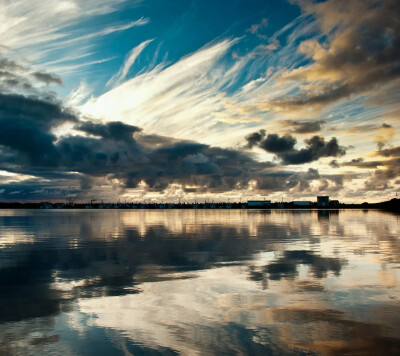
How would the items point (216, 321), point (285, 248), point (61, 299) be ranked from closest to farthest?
point (216, 321), point (61, 299), point (285, 248)

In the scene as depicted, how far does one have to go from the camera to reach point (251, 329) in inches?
561

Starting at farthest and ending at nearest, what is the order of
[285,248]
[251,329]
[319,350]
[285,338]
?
[285,248] < [251,329] < [285,338] < [319,350]

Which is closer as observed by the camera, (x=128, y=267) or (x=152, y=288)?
(x=152, y=288)

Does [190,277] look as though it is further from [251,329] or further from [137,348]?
[137,348]

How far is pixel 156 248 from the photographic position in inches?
1577

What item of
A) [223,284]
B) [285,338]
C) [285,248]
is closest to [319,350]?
[285,338]

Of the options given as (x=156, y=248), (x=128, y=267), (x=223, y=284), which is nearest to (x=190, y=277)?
(x=223, y=284)

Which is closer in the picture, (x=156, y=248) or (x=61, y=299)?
(x=61, y=299)

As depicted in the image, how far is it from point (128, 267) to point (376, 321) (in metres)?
18.0

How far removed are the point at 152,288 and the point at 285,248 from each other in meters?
21.5

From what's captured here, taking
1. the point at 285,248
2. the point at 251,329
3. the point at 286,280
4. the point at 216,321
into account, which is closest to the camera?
the point at 251,329

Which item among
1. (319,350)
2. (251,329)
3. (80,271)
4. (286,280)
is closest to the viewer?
(319,350)

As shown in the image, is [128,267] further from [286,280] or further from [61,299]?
[286,280]

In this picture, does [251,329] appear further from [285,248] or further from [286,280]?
[285,248]
